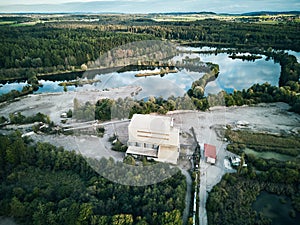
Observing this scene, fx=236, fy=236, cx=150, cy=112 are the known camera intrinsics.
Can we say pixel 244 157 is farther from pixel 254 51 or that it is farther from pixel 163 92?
pixel 254 51

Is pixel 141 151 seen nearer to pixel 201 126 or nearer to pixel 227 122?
pixel 201 126

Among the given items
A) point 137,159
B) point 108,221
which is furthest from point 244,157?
point 108,221

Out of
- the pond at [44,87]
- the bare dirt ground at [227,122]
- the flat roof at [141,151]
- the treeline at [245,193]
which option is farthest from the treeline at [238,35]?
the flat roof at [141,151]

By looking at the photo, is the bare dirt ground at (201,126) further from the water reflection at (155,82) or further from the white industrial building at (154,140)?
the water reflection at (155,82)

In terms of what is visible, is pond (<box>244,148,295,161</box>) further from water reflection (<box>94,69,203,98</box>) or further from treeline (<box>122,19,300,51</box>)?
treeline (<box>122,19,300,51</box>)

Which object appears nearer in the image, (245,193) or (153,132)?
(245,193)

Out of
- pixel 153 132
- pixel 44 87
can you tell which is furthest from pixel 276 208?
pixel 44 87

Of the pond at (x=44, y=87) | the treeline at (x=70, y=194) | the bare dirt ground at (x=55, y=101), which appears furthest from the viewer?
the pond at (x=44, y=87)

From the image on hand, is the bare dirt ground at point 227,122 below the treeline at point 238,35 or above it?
below
